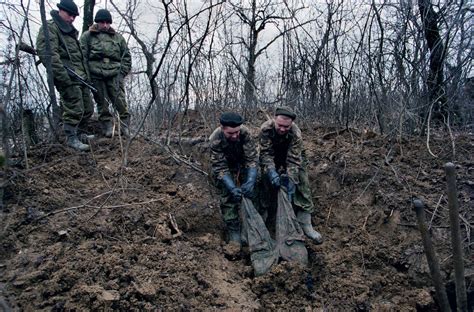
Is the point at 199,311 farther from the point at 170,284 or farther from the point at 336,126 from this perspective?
the point at 336,126

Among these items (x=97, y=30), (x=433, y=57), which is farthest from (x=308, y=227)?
(x=97, y=30)

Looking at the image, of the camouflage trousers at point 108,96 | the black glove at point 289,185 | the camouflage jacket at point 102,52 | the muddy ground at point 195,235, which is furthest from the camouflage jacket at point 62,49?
the black glove at point 289,185

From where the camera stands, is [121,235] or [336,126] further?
[336,126]

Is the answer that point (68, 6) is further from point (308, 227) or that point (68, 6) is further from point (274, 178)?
point (308, 227)

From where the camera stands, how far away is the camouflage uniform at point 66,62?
407 centimetres

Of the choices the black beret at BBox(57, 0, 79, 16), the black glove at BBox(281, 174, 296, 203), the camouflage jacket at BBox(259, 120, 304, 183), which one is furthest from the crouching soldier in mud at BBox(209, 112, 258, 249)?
the black beret at BBox(57, 0, 79, 16)

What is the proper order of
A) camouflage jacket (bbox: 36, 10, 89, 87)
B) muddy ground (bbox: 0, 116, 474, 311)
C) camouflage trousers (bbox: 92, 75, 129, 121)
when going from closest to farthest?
muddy ground (bbox: 0, 116, 474, 311) → camouflage jacket (bbox: 36, 10, 89, 87) → camouflage trousers (bbox: 92, 75, 129, 121)

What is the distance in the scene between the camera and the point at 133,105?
6.88 metres

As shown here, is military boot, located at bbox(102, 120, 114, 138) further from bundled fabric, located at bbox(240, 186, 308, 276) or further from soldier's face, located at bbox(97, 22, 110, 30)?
bundled fabric, located at bbox(240, 186, 308, 276)

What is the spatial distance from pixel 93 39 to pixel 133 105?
235cm

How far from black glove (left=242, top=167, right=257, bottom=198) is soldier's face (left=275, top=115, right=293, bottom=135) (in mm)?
470

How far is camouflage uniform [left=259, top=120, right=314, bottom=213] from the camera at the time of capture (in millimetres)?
3781

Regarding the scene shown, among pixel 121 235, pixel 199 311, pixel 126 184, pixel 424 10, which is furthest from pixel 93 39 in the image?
pixel 424 10

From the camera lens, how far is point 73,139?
4.29m
